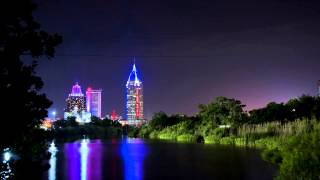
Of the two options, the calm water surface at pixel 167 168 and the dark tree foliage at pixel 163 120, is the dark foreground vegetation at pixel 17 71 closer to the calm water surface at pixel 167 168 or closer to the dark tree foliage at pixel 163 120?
the calm water surface at pixel 167 168

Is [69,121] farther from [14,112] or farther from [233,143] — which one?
[14,112]

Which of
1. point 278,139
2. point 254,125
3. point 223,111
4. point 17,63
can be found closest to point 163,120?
point 223,111

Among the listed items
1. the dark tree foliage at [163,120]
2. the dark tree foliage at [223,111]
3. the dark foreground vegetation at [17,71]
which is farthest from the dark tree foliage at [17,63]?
the dark tree foliage at [163,120]

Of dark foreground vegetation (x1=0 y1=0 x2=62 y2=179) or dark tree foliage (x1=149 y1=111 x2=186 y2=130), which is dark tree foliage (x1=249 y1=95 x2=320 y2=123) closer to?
dark tree foliage (x1=149 y1=111 x2=186 y2=130)

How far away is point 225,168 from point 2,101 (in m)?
24.3

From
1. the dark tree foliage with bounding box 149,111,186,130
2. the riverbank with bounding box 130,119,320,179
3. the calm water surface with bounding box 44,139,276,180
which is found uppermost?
the dark tree foliage with bounding box 149,111,186,130

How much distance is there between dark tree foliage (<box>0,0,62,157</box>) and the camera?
48.4 ft

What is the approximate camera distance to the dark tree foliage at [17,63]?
48.4 ft

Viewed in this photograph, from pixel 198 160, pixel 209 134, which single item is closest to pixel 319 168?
pixel 198 160

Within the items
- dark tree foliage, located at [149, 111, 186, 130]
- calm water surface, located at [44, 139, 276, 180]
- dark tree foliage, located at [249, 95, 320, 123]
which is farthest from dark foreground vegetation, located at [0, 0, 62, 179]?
dark tree foliage, located at [149, 111, 186, 130]

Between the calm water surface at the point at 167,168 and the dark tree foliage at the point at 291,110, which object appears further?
the dark tree foliage at the point at 291,110

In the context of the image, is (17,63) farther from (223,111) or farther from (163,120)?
(163,120)

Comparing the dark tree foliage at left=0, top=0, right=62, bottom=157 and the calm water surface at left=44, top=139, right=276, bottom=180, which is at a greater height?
the dark tree foliage at left=0, top=0, right=62, bottom=157

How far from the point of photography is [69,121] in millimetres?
132875
